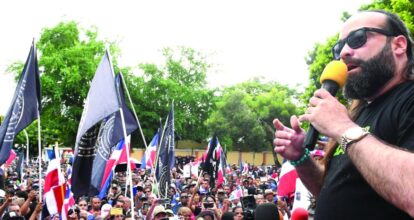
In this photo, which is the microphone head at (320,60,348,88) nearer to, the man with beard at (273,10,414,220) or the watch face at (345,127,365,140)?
the man with beard at (273,10,414,220)

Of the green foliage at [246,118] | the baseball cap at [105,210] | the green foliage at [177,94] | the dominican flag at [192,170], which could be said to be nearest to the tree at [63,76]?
the green foliage at [177,94]

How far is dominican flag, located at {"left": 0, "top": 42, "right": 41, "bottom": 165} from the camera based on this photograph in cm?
892

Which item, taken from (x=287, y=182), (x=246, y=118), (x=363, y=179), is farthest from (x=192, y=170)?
(x=246, y=118)

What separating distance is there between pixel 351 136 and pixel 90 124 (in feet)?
24.3

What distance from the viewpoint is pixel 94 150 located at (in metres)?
9.35

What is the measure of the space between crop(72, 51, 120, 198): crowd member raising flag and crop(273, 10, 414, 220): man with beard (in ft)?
22.7

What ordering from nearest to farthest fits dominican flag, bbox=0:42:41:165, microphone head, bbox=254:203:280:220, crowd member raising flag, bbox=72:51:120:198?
microphone head, bbox=254:203:280:220 < crowd member raising flag, bbox=72:51:120:198 < dominican flag, bbox=0:42:41:165

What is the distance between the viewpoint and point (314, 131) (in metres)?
1.86

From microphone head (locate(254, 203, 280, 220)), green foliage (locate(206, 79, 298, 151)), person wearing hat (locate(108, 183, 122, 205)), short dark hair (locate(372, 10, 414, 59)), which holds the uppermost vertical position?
green foliage (locate(206, 79, 298, 151))

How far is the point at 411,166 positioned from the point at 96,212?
35.9 feet

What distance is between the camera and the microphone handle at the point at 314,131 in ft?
6.13

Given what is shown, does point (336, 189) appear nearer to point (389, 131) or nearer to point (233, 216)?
point (389, 131)

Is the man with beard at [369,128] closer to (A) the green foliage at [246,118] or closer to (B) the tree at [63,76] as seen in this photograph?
(B) the tree at [63,76]

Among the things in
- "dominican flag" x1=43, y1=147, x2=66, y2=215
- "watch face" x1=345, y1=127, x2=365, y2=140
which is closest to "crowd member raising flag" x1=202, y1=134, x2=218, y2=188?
"dominican flag" x1=43, y1=147, x2=66, y2=215
